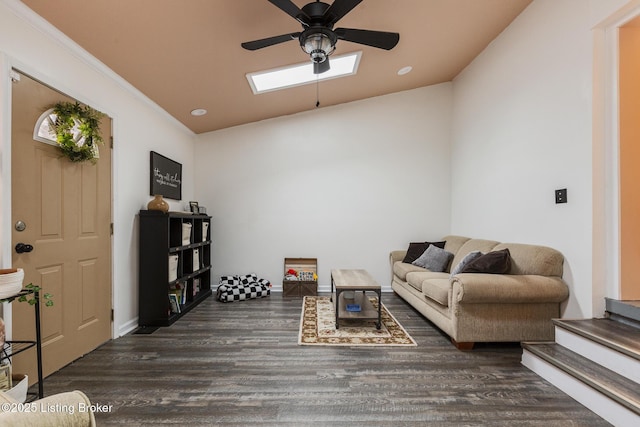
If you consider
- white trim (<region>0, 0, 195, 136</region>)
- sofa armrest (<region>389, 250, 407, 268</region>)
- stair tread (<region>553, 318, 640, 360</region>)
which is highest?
white trim (<region>0, 0, 195, 136</region>)

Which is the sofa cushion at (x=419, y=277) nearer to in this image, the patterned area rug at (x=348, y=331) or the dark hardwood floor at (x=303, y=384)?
the patterned area rug at (x=348, y=331)

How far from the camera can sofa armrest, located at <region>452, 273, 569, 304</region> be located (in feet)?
8.65

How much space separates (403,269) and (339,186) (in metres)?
1.66

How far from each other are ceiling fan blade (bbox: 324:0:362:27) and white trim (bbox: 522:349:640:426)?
9.24ft

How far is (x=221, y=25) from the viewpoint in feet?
8.50

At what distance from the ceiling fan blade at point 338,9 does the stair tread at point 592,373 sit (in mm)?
2778

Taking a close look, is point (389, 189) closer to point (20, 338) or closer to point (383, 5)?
point (383, 5)

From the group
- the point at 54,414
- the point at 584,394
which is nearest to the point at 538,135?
the point at 584,394

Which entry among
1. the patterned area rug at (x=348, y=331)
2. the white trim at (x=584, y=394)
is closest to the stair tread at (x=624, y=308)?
the white trim at (x=584, y=394)

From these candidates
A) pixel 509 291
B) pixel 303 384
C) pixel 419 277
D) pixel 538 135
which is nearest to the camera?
pixel 303 384

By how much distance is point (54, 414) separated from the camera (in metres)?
0.95

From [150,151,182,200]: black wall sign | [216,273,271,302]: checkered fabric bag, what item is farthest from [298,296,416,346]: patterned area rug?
[150,151,182,200]: black wall sign

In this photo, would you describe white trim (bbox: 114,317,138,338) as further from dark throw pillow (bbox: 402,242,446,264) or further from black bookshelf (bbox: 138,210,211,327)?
dark throw pillow (bbox: 402,242,446,264)

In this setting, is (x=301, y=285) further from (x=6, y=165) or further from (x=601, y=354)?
(x=6, y=165)
